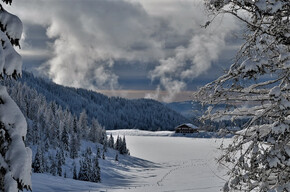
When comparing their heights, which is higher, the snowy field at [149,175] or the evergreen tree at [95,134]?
the evergreen tree at [95,134]

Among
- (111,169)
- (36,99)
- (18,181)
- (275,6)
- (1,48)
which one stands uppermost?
(36,99)

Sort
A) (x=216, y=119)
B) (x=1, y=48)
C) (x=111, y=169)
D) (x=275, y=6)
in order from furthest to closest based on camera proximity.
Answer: (x=111, y=169)
(x=216, y=119)
(x=275, y=6)
(x=1, y=48)

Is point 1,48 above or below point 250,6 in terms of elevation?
below

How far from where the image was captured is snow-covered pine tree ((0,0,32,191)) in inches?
196

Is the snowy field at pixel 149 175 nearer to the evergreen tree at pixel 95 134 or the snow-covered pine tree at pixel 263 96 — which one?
the evergreen tree at pixel 95 134

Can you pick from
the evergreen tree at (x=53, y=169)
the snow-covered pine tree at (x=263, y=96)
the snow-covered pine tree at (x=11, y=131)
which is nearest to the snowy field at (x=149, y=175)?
the evergreen tree at (x=53, y=169)

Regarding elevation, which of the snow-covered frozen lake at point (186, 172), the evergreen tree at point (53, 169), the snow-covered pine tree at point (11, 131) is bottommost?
the evergreen tree at point (53, 169)

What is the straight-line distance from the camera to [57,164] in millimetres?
69062

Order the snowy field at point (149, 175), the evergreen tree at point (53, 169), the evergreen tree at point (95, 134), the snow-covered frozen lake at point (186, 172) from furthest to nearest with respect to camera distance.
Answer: the evergreen tree at point (95, 134) → the evergreen tree at point (53, 169) → the snowy field at point (149, 175) → the snow-covered frozen lake at point (186, 172)

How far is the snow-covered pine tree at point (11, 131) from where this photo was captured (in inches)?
196

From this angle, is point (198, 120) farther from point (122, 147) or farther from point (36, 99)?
point (36, 99)

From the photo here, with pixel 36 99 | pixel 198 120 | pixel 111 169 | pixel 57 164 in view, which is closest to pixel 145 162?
pixel 111 169

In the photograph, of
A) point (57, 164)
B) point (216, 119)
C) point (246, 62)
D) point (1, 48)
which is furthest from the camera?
point (57, 164)

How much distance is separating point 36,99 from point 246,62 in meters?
116
